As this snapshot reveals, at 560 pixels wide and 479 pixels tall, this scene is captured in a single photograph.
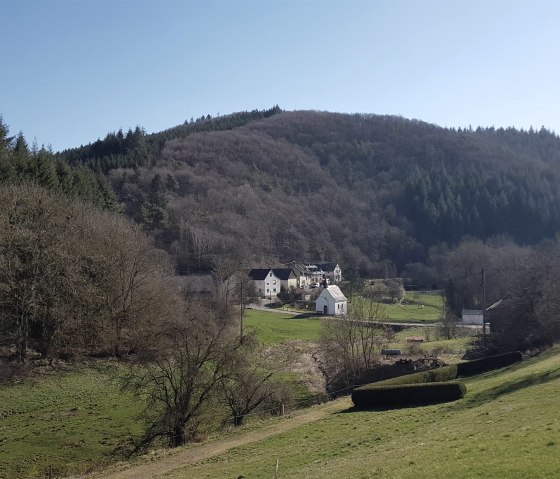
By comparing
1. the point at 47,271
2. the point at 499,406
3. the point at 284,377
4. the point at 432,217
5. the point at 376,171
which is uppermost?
the point at 376,171

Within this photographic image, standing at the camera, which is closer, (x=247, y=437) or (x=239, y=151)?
(x=247, y=437)

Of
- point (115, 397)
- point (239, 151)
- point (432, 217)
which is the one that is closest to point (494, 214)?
point (432, 217)

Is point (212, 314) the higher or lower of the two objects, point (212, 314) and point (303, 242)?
the lower

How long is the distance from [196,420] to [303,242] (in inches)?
3965

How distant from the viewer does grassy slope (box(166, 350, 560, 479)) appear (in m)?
12.0

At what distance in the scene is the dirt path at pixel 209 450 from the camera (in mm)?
20250

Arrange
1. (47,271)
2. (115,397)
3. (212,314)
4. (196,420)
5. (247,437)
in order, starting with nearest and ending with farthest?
(247,437) → (196,420) → (115,397) → (47,271) → (212,314)

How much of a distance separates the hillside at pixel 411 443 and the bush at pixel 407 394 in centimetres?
77

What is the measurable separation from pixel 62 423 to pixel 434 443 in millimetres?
20094

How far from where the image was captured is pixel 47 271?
124 feet

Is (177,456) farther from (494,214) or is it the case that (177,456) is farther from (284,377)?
(494,214)

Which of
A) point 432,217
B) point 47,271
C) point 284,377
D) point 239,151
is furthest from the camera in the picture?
point 239,151

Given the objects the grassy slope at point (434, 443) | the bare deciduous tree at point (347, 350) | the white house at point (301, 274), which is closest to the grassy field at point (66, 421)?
the bare deciduous tree at point (347, 350)

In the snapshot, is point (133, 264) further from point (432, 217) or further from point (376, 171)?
point (376, 171)
